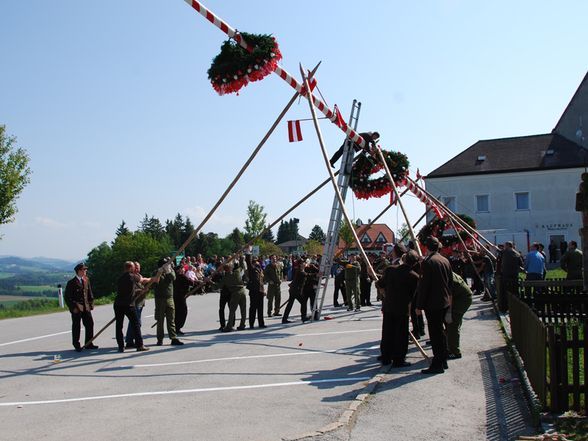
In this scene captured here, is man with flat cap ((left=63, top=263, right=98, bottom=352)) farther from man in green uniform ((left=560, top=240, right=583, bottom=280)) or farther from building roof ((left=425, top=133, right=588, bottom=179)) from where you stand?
building roof ((left=425, top=133, right=588, bottom=179))

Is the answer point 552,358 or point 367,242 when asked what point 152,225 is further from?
point 552,358

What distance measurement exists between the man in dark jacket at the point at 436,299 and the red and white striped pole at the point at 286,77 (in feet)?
19.9

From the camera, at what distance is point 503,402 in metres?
7.51

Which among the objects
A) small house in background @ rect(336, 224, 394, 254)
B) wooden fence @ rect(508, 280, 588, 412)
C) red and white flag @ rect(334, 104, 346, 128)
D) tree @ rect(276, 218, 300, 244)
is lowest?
wooden fence @ rect(508, 280, 588, 412)

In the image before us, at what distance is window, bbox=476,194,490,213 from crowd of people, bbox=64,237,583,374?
95.4ft

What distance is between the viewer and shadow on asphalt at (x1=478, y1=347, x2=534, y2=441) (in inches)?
253

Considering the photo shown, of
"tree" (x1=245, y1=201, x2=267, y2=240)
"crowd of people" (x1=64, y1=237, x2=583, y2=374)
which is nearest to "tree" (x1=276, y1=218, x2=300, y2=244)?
"tree" (x1=245, y1=201, x2=267, y2=240)

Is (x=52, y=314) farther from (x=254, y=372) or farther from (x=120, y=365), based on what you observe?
(x=254, y=372)

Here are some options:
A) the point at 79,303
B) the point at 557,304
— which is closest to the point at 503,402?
the point at 557,304

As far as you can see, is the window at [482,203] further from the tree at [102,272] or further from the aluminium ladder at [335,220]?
the tree at [102,272]

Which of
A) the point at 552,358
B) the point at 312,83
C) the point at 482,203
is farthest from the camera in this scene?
the point at 482,203

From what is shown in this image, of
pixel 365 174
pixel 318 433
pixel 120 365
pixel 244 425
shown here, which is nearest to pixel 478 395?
pixel 318 433

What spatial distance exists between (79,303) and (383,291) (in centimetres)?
688

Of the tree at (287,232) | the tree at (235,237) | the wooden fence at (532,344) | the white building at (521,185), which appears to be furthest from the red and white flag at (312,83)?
the tree at (287,232)
